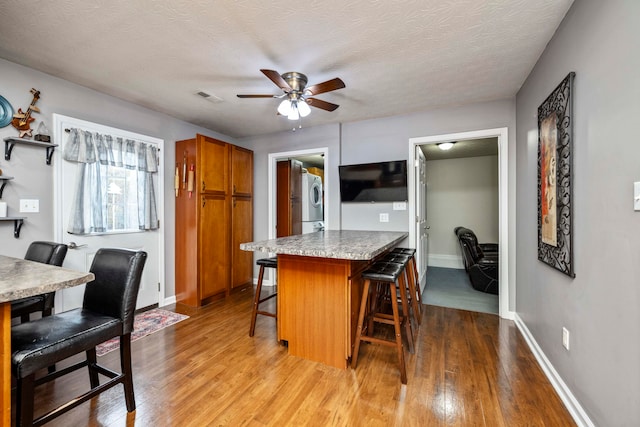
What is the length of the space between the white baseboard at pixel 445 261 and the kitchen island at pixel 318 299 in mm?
4077

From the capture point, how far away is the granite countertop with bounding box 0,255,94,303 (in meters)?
0.97

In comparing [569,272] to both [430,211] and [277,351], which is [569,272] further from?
[430,211]

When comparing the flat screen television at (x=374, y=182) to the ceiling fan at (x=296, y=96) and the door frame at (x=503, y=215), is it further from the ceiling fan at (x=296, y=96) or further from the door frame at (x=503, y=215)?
the ceiling fan at (x=296, y=96)

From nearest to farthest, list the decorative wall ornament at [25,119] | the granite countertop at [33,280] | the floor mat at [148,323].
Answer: the granite countertop at [33,280]
the decorative wall ornament at [25,119]
the floor mat at [148,323]

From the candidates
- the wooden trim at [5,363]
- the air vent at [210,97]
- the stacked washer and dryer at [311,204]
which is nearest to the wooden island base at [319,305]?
the wooden trim at [5,363]

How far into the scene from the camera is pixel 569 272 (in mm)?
1632

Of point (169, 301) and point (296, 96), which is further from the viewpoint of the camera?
point (169, 301)

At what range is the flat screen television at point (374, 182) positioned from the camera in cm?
342

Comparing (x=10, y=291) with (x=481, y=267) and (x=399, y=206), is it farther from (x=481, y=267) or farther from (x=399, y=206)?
(x=481, y=267)

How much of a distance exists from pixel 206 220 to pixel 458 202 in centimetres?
496

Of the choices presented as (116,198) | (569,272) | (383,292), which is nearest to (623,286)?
(569,272)

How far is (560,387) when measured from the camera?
173 cm

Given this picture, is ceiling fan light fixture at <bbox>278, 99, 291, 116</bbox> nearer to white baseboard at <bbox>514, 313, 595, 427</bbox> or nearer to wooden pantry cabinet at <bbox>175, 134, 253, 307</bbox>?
wooden pantry cabinet at <bbox>175, 134, 253, 307</bbox>

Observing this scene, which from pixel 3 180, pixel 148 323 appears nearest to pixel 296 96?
pixel 3 180
